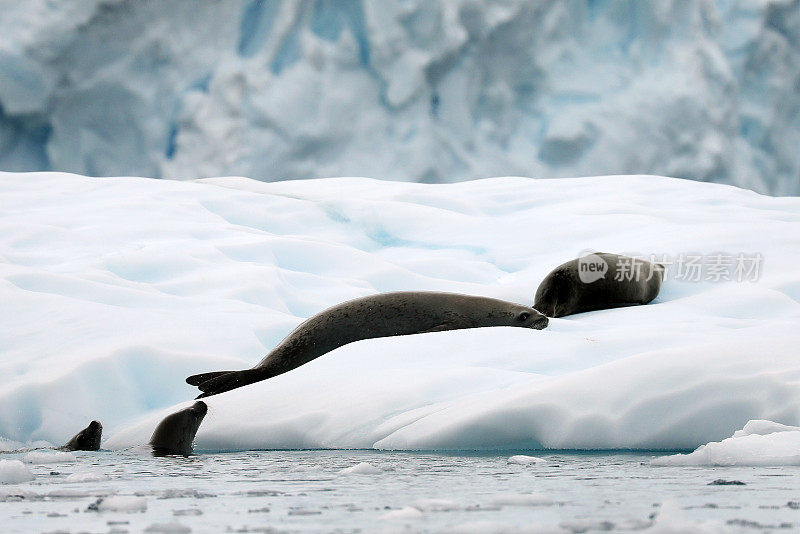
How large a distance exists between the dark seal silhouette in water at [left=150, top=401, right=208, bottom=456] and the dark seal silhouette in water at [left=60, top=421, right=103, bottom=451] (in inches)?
10.3

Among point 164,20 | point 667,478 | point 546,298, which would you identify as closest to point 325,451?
point 667,478

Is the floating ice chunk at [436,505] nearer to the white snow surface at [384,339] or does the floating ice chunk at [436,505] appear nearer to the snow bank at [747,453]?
the snow bank at [747,453]

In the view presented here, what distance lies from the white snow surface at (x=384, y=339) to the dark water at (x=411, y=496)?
27cm

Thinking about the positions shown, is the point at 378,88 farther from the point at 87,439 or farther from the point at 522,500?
the point at 522,500

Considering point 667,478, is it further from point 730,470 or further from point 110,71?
point 110,71

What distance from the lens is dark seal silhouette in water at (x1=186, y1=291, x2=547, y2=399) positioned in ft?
13.6

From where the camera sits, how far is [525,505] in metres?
1.81

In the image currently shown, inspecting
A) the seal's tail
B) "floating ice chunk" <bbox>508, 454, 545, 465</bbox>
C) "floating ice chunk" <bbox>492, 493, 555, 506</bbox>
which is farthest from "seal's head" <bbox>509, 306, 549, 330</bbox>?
"floating ice chunk" <bbox>492, 493, 555, 506</bbox>

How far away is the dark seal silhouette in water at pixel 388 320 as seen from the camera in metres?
4.16

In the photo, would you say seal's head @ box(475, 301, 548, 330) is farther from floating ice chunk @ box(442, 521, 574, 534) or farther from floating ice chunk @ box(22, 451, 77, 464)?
floating ice chunk @ box(442, 521, 574, 534)

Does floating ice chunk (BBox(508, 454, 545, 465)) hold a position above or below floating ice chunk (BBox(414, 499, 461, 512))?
above

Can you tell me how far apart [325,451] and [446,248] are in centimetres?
400

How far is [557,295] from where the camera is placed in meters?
5.36

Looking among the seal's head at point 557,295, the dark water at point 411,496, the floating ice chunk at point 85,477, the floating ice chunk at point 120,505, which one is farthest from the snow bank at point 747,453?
the seal's head at point 557,295
